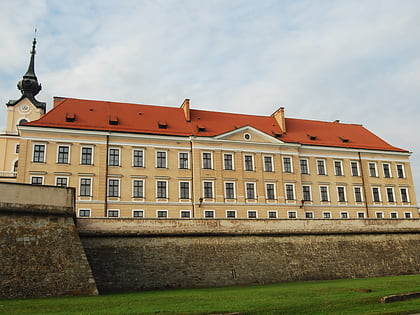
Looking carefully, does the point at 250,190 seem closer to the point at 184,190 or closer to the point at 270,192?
the point at 270,192

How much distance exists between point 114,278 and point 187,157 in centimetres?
1906

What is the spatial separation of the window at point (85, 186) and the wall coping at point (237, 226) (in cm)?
1326

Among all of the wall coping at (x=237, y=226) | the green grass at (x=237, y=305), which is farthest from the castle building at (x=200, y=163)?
the green grass at (x=237, y=305)

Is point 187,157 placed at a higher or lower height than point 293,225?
higher

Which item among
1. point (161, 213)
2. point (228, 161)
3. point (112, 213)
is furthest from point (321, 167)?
point (112, 213)

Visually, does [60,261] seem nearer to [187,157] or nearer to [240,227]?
[240,227]

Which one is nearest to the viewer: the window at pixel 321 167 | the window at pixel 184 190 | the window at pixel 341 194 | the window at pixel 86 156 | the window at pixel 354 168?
the window at pixel 86 156

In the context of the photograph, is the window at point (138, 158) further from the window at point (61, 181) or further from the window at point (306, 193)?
the window at point (306, 193)

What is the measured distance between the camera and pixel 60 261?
19.0 metres

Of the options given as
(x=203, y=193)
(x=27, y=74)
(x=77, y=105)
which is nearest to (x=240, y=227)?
(x=203, y=193)

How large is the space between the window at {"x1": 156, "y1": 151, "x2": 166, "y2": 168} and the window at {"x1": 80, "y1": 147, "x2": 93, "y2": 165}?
605cm

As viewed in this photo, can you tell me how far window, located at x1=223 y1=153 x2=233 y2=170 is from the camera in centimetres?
4031

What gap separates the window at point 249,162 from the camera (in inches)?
1612

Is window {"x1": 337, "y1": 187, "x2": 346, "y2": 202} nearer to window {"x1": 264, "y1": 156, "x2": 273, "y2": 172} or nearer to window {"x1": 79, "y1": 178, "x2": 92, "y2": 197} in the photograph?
window {"x1": 264, "y1": 156, "x2": 273, "y2": 172}
